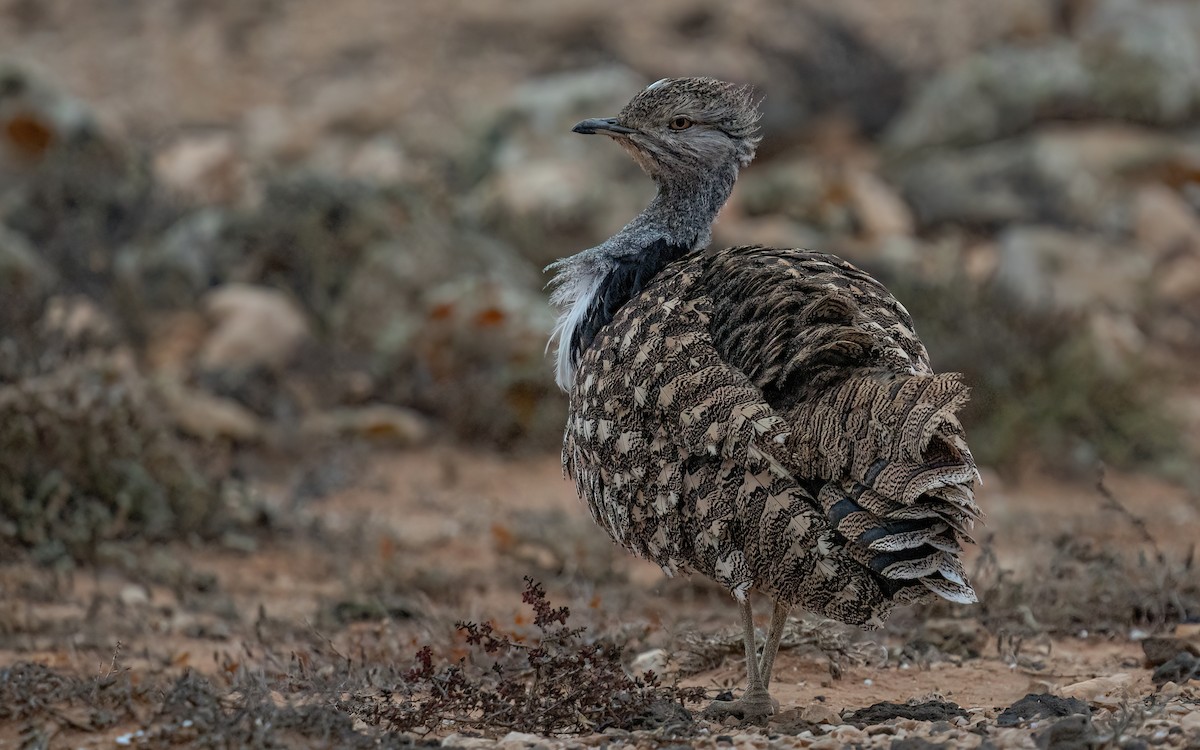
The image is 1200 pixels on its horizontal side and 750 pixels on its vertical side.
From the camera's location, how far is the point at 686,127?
552 cm

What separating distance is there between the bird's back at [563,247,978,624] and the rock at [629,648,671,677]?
32.7 inches

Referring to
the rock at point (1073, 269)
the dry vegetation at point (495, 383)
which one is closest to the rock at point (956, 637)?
the dry vegetation at point (495, 383)

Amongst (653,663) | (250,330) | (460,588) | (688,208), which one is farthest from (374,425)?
(653,663)

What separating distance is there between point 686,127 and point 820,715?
236 centimetres

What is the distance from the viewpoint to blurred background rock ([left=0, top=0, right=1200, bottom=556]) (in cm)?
927

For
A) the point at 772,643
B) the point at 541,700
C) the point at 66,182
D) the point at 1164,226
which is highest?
the point at 1164,226

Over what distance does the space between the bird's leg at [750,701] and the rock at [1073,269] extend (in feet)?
25.9

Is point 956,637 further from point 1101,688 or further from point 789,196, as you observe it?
point 789,196

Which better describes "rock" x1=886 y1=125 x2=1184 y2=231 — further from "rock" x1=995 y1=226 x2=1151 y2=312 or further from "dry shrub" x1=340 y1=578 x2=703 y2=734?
"dry shrub" x1=340 y1=578 x2=703 y2=734

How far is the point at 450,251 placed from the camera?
438 inches

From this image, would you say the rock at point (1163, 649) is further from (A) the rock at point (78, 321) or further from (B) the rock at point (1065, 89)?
(B) the rock at point (1065, 89)

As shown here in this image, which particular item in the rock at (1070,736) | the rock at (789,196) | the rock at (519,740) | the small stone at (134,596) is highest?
the rock at (789,196)

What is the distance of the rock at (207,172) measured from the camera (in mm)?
13484

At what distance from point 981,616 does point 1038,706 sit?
1.74 metres
